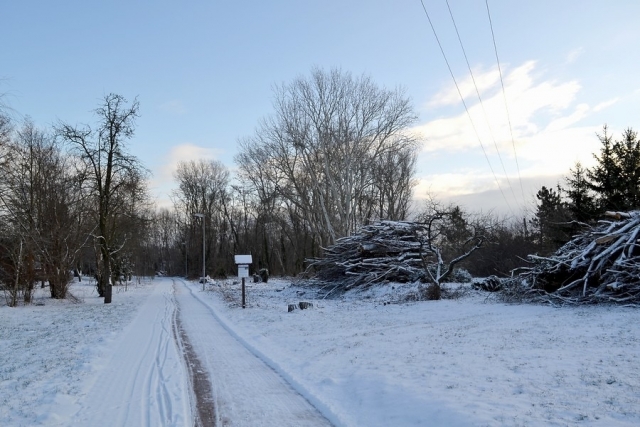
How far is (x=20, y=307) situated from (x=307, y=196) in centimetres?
2230

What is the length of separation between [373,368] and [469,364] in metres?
1.54

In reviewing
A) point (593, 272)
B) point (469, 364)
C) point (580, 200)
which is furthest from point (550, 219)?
point (469, 364)

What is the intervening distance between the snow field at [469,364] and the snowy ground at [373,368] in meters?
0.02

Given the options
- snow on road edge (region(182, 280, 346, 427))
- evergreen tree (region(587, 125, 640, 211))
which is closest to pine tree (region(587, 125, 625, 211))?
evergreen tree (region(587, 125, 640, 211))

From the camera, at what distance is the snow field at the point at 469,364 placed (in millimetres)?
5480

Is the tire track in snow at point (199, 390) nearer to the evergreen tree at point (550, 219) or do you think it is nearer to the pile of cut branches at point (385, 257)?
the pile of cut branches at point (385, 257)

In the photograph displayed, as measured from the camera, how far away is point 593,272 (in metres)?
14.5

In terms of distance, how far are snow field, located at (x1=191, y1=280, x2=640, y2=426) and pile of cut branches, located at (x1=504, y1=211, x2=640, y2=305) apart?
1.08m

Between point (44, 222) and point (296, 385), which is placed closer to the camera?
point (296, 385)

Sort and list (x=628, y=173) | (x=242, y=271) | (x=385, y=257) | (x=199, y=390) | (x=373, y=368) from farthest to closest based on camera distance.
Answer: (x=628, y=173), (x=385, y=257), (x=242, y=271), (x=373, y=368), (x=199, y=390)

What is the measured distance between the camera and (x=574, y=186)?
32.5 meters

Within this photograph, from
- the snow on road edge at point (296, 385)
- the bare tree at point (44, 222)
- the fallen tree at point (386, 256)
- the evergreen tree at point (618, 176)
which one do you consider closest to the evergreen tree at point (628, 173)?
the evergreen tree at point (618, 176)

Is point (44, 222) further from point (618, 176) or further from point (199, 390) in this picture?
point (618, 176)

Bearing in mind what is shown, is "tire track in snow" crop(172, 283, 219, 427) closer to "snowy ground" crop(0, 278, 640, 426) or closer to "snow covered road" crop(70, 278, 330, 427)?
"snow covered road" crop(70, 278, 330, 427)
